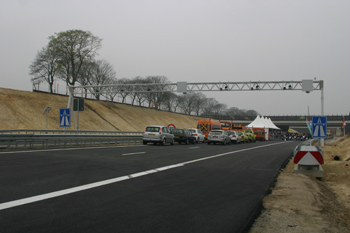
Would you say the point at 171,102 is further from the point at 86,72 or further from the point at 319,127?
the point at 319,127

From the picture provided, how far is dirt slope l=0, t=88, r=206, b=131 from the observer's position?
A: 40812 millimetres

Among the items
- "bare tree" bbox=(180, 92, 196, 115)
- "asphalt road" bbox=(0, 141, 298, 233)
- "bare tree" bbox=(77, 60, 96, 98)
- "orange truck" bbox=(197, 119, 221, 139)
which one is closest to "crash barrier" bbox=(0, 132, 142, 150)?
"asphalt road" bbox=(0, 141, 298, 233)

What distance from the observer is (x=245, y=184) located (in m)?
8.36

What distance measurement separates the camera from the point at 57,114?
48.2 meters

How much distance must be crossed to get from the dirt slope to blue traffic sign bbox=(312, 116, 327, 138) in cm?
3494

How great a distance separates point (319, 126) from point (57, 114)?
1649 inches

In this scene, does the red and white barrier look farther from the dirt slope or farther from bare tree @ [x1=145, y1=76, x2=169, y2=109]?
bare tree @ [x1=145, y1=76, x2=169, y2=109]

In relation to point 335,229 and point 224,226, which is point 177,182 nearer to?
point 224,226

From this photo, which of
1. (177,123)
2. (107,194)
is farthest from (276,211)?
(177,123)

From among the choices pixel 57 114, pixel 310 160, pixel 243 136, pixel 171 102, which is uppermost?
pixel 171 102

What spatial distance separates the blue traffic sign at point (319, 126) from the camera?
1465 cm

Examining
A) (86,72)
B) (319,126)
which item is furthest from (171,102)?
(319,126)

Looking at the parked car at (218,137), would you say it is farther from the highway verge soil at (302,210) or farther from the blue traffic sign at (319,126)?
the highway verge soil at (302,210)

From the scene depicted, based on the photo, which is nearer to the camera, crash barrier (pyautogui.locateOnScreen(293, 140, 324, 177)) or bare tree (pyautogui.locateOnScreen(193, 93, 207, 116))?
crash barrier (pyautogui.locateOnScreen(293, 140, 324, 177))
